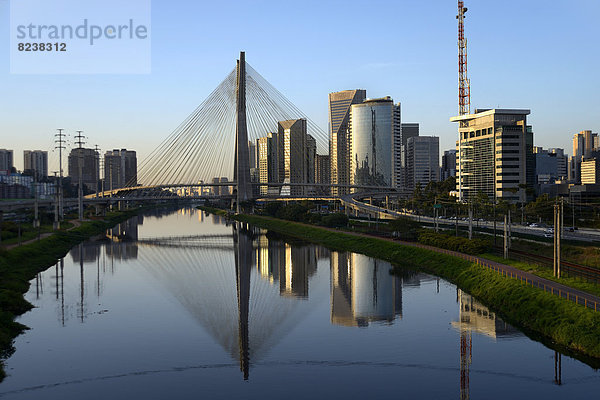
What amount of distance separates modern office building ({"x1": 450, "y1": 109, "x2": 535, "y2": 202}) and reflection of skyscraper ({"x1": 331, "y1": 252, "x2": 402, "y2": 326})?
52479 mm

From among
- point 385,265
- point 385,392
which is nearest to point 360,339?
point 385,392

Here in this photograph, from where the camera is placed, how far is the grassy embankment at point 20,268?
26812 mm

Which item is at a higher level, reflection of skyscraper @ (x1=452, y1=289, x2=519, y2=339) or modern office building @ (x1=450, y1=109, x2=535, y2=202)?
modern office building @ (x1=450, y1=109, x2=535, y2=202)

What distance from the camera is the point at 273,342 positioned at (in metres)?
26.2

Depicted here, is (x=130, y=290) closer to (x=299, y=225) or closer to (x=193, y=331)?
(x=193, y=331)

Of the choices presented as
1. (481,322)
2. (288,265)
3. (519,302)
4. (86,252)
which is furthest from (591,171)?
(481,322)

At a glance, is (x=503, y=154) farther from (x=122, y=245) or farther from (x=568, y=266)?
(x=122, y=245)

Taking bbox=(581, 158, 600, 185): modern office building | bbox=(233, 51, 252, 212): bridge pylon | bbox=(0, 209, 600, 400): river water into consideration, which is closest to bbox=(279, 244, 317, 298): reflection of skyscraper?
bbox=(0, 209, 600, 400): river water

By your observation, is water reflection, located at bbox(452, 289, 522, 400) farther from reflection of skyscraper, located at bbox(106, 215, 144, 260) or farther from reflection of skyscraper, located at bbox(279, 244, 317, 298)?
reflection of skyscraper, located at bbox(106, 215, 144, 260)

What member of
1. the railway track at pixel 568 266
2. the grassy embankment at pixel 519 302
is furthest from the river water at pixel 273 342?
the railway track at pixel 568 266

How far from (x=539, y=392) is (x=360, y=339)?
9.04 metres

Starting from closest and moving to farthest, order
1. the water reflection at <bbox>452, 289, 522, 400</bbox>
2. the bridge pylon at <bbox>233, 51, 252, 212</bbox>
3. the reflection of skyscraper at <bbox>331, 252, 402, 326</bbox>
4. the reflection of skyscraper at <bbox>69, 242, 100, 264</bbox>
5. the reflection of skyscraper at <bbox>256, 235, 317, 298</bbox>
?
the water reflection at <bbox>452, 289, 522, 400</bbox> → the reflection of skyscraper at <bbox>331, 252, 402, 326</bbox> → the reflection of skyscraper at <bbox>256, 235, 317, 298</bbox> → the reflection of skyscraper at <bbox>69, 242, 100, 264</bbox> → the bridge pylon at <bbox>233, 51, 252, 212</bbox>

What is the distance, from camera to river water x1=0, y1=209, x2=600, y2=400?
65.9 ft

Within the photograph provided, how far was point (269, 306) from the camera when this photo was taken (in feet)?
114
